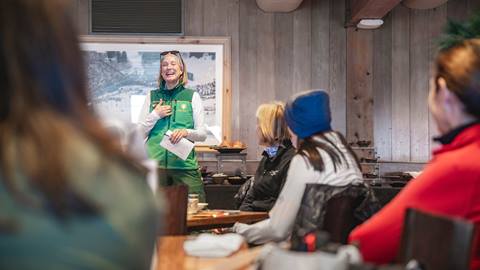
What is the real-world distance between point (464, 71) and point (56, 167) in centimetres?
135

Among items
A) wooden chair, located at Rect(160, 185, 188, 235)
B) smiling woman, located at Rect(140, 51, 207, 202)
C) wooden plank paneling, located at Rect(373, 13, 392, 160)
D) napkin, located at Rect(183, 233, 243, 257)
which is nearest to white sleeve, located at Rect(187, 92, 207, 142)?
smiling woman, located at Rect(140, 51, 207, 202)

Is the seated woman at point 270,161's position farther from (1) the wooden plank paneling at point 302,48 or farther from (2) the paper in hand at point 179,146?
(1) the wooden plank paneling at point 302,48

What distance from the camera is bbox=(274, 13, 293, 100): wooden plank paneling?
7590 mm

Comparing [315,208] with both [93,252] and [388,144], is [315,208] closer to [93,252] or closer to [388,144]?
[93,252]

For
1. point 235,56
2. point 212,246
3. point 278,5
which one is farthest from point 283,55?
point 212,246

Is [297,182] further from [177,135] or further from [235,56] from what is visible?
[235,56]

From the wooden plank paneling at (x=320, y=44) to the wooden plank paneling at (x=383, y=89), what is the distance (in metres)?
0.56

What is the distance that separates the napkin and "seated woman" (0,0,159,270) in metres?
1.11

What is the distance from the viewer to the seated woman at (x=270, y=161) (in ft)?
13.3

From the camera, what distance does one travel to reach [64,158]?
834 mm

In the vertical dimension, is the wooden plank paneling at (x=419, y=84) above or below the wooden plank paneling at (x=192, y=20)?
below

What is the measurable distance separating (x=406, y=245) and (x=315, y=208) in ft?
3.36

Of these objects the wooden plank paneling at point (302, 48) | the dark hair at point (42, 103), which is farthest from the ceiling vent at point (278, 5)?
the dark hair at point (42, 103)

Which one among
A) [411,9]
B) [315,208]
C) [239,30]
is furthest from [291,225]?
[411,9]
